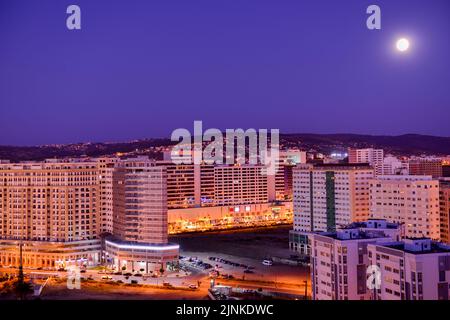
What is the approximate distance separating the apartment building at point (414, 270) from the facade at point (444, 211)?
15.7ft

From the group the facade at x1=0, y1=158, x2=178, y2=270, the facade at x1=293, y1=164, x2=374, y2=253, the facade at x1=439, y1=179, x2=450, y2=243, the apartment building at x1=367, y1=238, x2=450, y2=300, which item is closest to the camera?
the apartment building at x1=367, y1=238, x2=450, y2=300

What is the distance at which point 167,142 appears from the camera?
1944 centimetres

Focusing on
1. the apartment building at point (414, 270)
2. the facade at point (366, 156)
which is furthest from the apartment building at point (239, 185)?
the apartment building at point (414, 270)

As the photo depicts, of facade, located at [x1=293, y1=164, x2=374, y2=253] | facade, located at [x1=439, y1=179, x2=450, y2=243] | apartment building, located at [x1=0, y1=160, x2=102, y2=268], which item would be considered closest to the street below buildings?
apartment building, located at [x1=0, y1=160, x2=102, y2=268]

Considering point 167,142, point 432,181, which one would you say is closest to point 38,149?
point 167,142

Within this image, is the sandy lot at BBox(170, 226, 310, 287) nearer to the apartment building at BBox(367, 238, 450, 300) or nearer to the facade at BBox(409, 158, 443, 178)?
the apartment building at BBox(367, 238, 450, 300)

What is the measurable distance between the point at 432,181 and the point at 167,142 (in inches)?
465

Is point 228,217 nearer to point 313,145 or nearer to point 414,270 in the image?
point 313,145

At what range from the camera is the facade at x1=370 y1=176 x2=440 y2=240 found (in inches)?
346

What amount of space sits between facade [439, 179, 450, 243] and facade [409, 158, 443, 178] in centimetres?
660

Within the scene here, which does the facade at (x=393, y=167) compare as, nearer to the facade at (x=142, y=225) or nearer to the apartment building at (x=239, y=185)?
the apartment building at (x=239, y=185)

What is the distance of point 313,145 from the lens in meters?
21.6

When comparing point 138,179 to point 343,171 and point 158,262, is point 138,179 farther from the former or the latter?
point 343,171

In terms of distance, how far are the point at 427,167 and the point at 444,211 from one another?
715 centimetres
